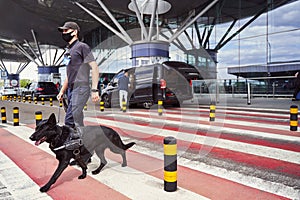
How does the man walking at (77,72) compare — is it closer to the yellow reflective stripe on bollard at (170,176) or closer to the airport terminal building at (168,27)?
the yellow reflective stripe on bollard at (170,176)

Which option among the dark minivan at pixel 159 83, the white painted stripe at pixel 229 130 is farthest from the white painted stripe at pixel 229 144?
the dark minivan at pixel 159 83

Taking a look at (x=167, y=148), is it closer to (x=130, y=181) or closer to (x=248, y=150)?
(x=130, y=181)

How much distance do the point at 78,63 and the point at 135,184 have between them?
74.3 inches

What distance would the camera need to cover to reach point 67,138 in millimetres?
3361

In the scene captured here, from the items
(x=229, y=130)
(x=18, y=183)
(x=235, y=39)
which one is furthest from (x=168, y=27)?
(x=18, y=183)

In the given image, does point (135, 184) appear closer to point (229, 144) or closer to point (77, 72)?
point (77, 72)

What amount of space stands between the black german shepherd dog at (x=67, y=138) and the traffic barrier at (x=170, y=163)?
1.01 meters

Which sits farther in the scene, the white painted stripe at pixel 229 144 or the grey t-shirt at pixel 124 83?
the grey t-shirt at pixel 124 83

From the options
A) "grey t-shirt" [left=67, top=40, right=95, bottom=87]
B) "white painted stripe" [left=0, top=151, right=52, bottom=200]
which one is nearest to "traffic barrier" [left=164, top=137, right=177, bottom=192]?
"white painted stripe" [left=0, top=151, right=52, bottom=200]

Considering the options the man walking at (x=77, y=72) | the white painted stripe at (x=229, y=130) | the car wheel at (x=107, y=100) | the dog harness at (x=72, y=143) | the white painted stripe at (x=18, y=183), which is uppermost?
the man walking at (x=77, y=72)

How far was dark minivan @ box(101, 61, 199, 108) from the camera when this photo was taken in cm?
1107

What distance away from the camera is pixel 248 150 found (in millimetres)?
4828

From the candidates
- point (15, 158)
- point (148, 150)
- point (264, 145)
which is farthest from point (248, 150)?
point (15, 158)

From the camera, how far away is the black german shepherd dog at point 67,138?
3.22 metres
